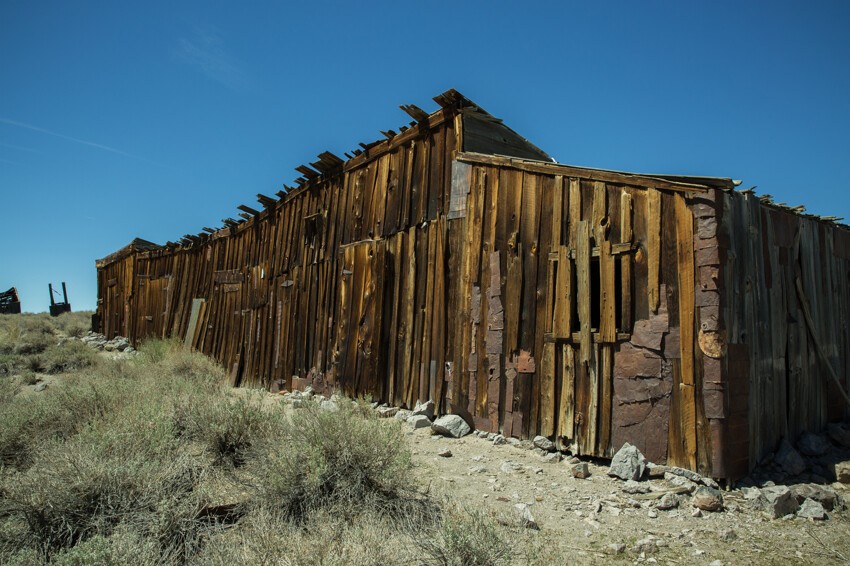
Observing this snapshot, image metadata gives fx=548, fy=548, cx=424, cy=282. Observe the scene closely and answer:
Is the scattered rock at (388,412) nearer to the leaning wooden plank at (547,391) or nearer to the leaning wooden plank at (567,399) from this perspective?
the leaning wooden plank at (547,391)

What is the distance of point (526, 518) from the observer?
178 inches

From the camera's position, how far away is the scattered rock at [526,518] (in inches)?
174

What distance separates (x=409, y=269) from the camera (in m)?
8.94

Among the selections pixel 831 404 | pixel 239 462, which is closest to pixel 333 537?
pixel 239 462

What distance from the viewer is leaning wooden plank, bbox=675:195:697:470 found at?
211 inches

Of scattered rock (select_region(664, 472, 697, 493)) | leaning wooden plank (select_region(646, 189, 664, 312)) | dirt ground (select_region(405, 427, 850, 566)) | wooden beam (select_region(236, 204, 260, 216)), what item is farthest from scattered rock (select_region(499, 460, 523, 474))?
wooden beam (select_region(236, 204, 260, 216))

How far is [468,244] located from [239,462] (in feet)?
13.6

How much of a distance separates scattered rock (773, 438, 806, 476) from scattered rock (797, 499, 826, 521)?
3.04ft

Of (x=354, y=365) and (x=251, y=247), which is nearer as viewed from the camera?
(x=354, y=365)

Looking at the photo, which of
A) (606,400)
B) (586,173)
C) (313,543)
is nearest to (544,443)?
(606,400)

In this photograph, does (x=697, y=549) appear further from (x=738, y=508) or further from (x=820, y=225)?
(x=820, y=225)

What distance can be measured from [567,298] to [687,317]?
138 cm

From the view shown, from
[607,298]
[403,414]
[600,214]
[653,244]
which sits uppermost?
[600,214]

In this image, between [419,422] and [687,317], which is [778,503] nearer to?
[687,317]
